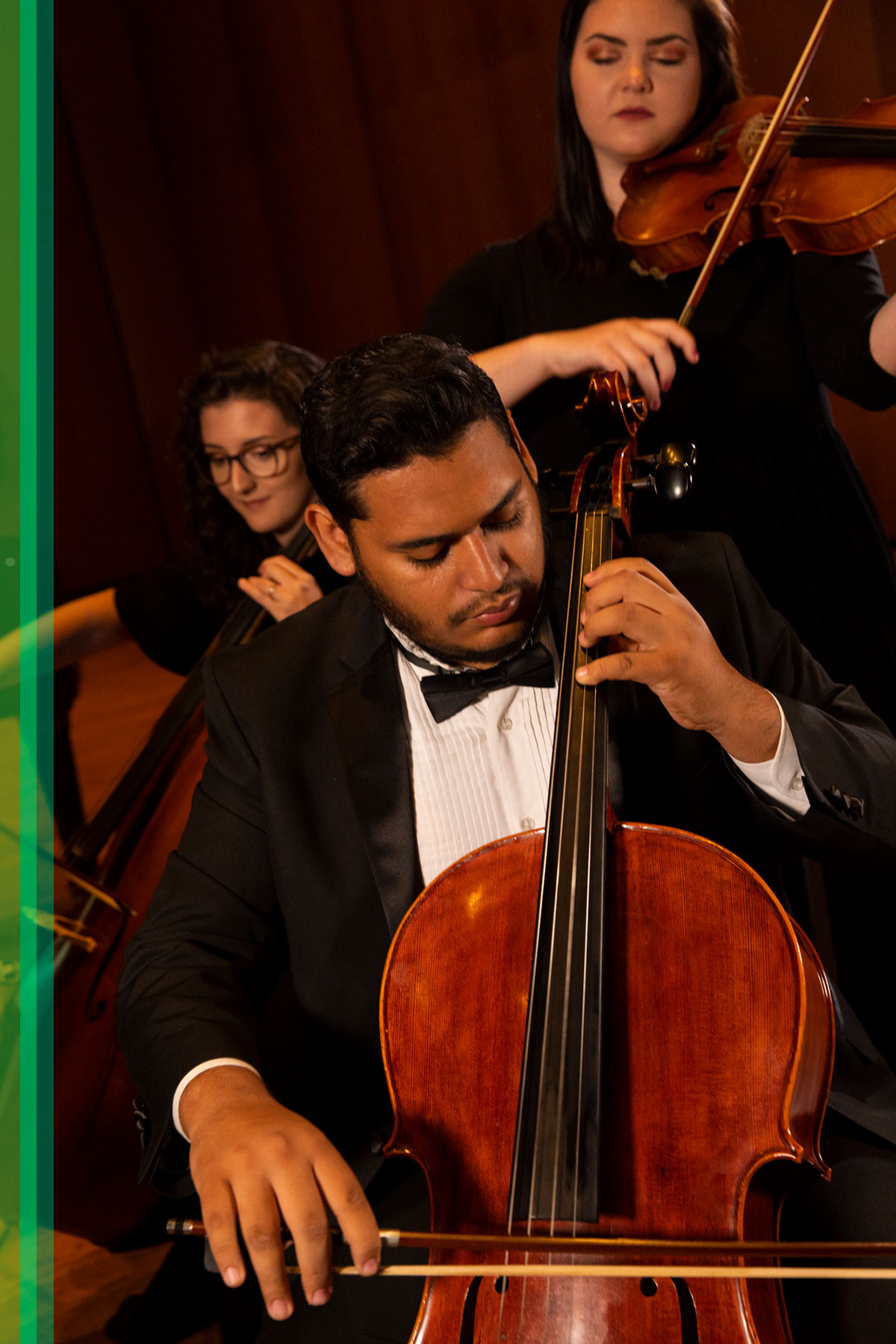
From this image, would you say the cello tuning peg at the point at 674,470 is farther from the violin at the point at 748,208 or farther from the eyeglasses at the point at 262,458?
the eyeglasses at the point at 262,458

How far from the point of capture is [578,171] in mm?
1513

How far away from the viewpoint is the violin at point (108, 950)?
141 cm

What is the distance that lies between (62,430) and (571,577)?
4.77 meters

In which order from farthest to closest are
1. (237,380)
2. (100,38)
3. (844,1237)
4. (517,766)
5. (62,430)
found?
(62,430), (100,38), (237,380), (517,766), (844,1237)

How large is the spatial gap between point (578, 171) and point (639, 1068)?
1.19m

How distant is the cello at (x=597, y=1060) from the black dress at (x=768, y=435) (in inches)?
23.3

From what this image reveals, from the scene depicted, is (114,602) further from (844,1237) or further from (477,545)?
(844,1237)

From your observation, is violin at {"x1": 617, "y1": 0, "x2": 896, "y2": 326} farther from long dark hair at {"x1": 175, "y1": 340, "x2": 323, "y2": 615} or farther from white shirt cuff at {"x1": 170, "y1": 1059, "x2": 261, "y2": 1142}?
white shirt cuff at {"x1": 170, "y1": 1059, "x2": 261, "y2": 1142}

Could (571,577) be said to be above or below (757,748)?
above

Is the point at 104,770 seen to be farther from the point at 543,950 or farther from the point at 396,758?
the point at 543,950

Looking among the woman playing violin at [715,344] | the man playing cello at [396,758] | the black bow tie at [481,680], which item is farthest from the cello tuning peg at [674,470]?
the woman playing violin at [715,344]

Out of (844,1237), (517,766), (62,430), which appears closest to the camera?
(844,1237)

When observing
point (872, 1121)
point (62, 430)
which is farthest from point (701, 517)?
point (62, 430)

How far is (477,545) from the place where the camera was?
41.6 inches
